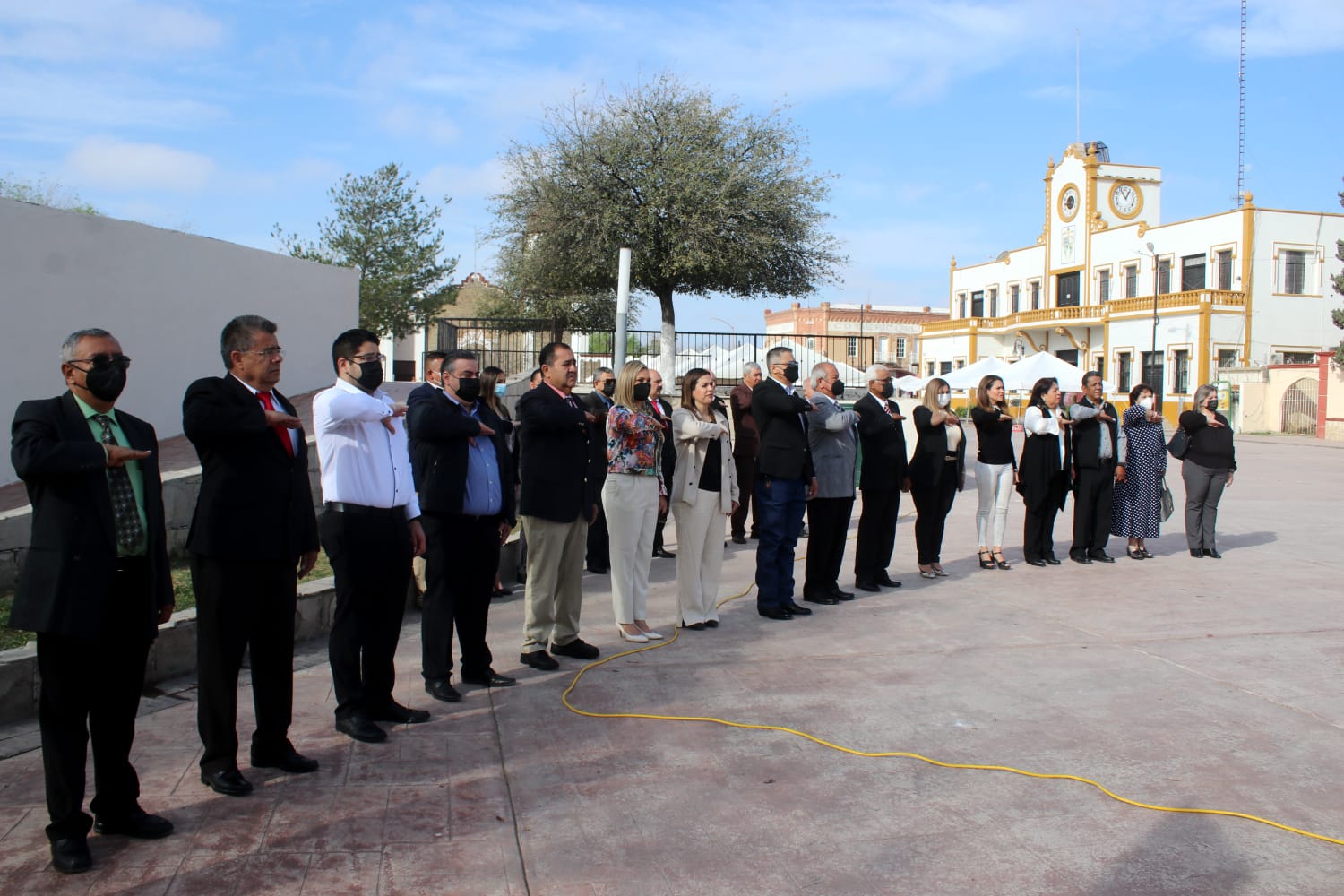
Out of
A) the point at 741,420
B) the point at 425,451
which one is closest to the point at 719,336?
the point at 741,420

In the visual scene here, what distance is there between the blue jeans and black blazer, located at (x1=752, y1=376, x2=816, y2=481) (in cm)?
9

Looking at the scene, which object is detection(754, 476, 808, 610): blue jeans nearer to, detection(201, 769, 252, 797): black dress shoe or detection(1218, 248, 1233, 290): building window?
detection(201, 769, 252, 797): black dress shoe

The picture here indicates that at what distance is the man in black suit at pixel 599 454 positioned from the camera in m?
6.77

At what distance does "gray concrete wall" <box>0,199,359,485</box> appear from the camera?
1029cm

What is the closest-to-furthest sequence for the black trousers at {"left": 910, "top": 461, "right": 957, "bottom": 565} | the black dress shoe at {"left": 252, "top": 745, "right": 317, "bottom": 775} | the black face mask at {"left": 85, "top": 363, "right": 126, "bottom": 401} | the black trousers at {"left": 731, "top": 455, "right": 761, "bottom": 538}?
the black face mask at {"left": 85, "top": 363, "right": 126, "bottom": 401}, the black dress shoe at {"left": 252, "top": 745, "right": 317, "bottom": 775}, the black trousers at {"left": 910, "top": 461, "right": 957, "bottom": 565}, the black trousers at {"left": 731, "top": 455, "right": 761, "bottom": 538}

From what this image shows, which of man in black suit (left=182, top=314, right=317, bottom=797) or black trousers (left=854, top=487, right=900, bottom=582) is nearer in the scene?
man in black suit (left=182, top=314, right=317, bottom=797)

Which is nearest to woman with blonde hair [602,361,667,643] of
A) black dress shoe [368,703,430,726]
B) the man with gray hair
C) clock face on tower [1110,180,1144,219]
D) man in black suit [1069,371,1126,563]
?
black dress shoe [368,703,430,726]

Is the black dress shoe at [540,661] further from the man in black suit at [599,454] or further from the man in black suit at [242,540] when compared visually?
the man in black suit at [242,540]

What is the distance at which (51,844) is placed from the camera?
3607 mm

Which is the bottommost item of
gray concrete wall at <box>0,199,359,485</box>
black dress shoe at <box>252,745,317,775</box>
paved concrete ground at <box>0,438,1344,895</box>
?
paved concrete ground at <box>0,438,1344,895</box>

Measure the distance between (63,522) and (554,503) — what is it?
9.39ft

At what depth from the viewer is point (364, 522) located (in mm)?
4883

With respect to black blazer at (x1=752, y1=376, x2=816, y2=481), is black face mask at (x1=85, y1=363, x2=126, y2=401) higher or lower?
higher

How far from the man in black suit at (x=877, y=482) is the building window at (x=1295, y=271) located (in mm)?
45316
